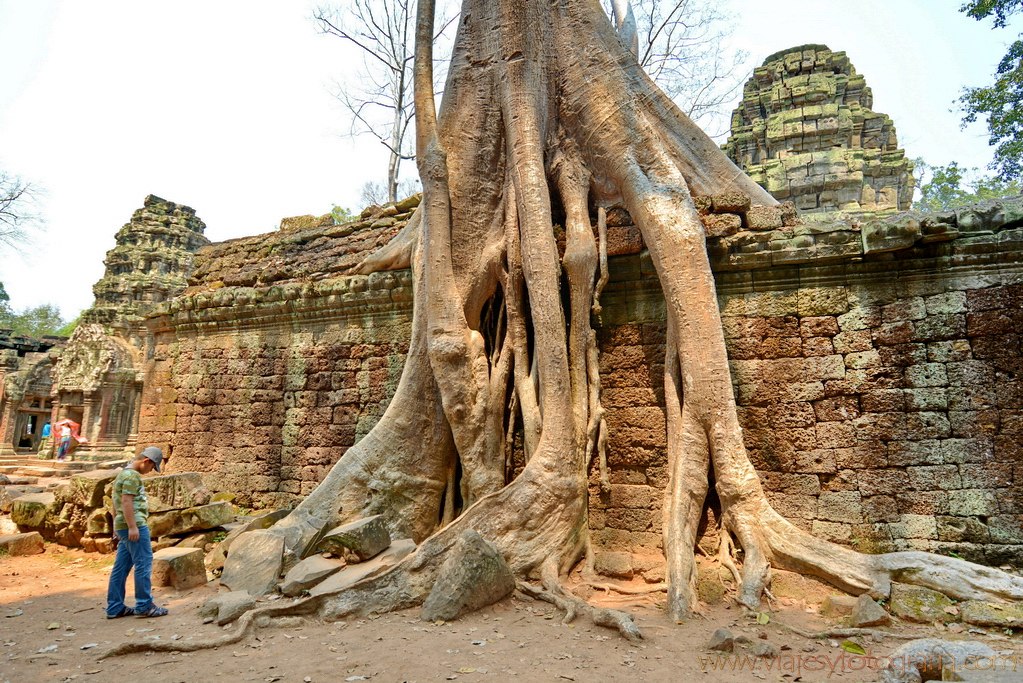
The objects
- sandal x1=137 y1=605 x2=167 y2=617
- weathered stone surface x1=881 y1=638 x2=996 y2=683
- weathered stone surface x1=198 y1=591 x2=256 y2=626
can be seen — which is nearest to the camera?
weathered stone surface x1=881 y1=638 x2=996 y2=683

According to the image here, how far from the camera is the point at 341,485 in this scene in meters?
4.22

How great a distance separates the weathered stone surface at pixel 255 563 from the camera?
140 inches

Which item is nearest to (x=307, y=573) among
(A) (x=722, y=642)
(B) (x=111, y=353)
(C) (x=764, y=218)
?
(A) (x=722, y=642)

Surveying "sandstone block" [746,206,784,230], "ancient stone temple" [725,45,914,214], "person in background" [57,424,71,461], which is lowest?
"person in background" [57,424,71,461]

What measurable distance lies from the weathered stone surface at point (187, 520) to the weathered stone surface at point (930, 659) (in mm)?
4532

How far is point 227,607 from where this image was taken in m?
3.19

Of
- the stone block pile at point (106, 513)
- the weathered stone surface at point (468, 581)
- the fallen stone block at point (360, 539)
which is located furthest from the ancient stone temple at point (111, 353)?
the weathered stone surface at point (468, 581)

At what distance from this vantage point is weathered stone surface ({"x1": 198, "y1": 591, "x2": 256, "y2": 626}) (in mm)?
3141

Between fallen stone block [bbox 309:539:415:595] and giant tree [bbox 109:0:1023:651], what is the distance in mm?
61

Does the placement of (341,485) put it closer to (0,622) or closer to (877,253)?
(0,622)

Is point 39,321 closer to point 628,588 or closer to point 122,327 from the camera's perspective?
point 122,327

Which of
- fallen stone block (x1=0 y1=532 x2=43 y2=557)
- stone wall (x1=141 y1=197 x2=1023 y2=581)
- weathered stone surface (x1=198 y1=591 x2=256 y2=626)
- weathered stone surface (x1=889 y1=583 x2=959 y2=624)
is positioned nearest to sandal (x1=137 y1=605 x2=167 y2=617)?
weathered stone surface (x1=198 y1=591 x2=256 y2=626)

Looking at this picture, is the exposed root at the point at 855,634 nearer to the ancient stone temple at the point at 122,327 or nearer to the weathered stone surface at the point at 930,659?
the weathered stone surface at the point at 930,659

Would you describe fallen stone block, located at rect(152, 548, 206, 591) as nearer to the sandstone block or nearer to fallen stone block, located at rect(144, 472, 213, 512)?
fallen stone block, located at rect(144, 472, 213, 512)
